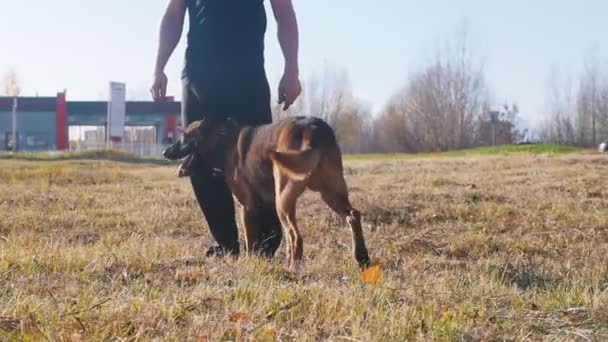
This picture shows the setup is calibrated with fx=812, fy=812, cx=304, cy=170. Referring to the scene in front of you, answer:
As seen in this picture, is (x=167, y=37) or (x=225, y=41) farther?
(x=167, y=37)

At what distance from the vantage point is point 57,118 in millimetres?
59938

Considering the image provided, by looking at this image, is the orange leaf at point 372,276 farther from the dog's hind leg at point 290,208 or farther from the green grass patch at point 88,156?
the green grass patch at point 88,156

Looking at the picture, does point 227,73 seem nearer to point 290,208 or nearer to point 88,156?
point 290,208

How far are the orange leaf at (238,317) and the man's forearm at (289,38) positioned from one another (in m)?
2.93

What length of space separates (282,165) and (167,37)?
1699mm

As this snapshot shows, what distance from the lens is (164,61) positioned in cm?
600

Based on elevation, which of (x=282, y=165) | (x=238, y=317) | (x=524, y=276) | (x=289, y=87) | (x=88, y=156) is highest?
(x=289, y=87)

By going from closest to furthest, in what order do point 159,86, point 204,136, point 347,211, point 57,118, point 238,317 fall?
point 238,317, point 347,211, point 159,86, point 204,136, point 57,118

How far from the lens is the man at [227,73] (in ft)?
18.6

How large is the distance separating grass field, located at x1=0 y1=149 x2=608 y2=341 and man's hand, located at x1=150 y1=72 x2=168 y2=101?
1.13 metres

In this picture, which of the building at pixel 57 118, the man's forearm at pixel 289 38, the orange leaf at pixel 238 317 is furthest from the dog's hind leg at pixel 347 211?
the building at pixel 57 118

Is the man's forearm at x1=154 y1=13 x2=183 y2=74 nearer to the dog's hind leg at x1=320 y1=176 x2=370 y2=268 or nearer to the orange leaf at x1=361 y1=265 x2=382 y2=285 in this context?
the dog's hind leg at x1=320 y1=176 x2=370 y2=268

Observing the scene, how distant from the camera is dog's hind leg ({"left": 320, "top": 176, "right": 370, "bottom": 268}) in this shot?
496 cm

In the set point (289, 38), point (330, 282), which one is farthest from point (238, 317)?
point (289, 38)
